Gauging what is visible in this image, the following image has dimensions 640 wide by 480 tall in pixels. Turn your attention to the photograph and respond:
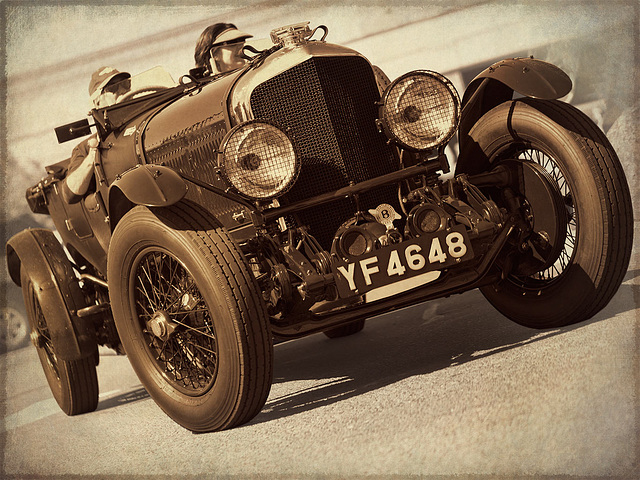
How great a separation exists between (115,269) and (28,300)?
172 cm

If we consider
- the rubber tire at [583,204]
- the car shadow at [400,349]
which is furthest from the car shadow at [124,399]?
the rubber tire at [583,204]

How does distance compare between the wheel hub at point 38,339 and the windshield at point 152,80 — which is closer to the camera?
the wheel hub at point 38,339

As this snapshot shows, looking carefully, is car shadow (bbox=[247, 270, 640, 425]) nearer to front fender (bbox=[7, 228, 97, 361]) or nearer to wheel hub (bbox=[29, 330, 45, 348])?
front fender (bbox=[7, 228, 97, 361])

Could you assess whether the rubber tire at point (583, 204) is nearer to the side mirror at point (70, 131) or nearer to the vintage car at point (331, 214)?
the vintage car at point (331, 214)

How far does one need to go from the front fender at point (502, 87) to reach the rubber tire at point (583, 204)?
0.15 m

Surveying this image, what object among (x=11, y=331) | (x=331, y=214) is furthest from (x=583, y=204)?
(x=11, y=331)

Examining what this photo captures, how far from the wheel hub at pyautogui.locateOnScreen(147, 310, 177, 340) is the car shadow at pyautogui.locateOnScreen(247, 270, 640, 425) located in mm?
582

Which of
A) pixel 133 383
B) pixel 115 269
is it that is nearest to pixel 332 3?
pixel 133 383

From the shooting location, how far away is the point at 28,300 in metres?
5.58

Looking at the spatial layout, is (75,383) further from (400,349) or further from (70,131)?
(400,349)

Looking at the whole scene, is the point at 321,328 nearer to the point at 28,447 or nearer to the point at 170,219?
the point at 170,219

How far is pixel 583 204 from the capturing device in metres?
4.08

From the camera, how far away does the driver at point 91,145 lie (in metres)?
5.37

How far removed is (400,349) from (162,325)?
1483 millimetres
